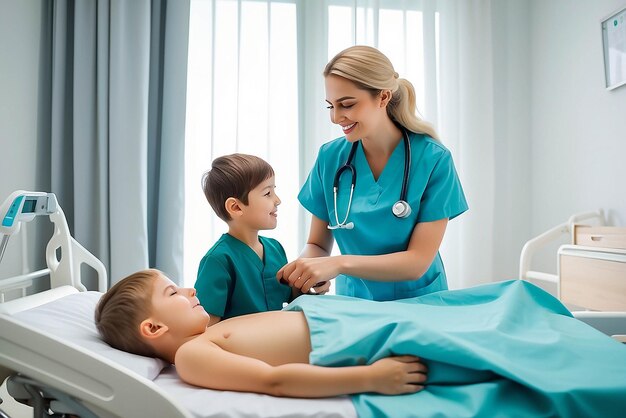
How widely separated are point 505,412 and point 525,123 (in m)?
2.90

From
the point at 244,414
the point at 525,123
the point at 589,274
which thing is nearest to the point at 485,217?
the point at 525,123

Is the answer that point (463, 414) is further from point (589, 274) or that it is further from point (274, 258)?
point (589, 274)

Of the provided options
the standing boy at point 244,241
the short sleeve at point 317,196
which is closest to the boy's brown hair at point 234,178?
the standing boy at point 244,241

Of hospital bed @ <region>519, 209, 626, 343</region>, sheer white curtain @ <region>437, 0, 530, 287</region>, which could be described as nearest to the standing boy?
hospital bed @ <region>519, 209, 626, 343</region>

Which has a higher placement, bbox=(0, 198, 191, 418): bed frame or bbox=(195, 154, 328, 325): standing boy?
bbox=(195, 154, 328, 325): standing boy

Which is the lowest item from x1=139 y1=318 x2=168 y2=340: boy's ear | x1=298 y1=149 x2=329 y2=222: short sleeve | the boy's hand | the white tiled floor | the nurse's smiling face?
the white tiled floor

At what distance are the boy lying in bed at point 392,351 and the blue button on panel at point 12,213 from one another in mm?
264

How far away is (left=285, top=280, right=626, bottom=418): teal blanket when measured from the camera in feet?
2.86

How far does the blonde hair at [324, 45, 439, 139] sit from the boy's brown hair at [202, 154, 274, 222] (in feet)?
1.19

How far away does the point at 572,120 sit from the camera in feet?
9.84

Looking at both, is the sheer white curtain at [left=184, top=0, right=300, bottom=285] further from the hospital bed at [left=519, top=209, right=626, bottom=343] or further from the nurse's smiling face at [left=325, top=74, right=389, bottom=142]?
the nurse's smiling face at [left=325, top=74, right=389, bottom=142]

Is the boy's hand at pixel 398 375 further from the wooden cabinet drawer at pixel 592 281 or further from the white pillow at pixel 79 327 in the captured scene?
the wooden cabinet drawer at pixel 592 281

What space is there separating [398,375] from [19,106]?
2.63 m

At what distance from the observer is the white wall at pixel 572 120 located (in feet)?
8.75
